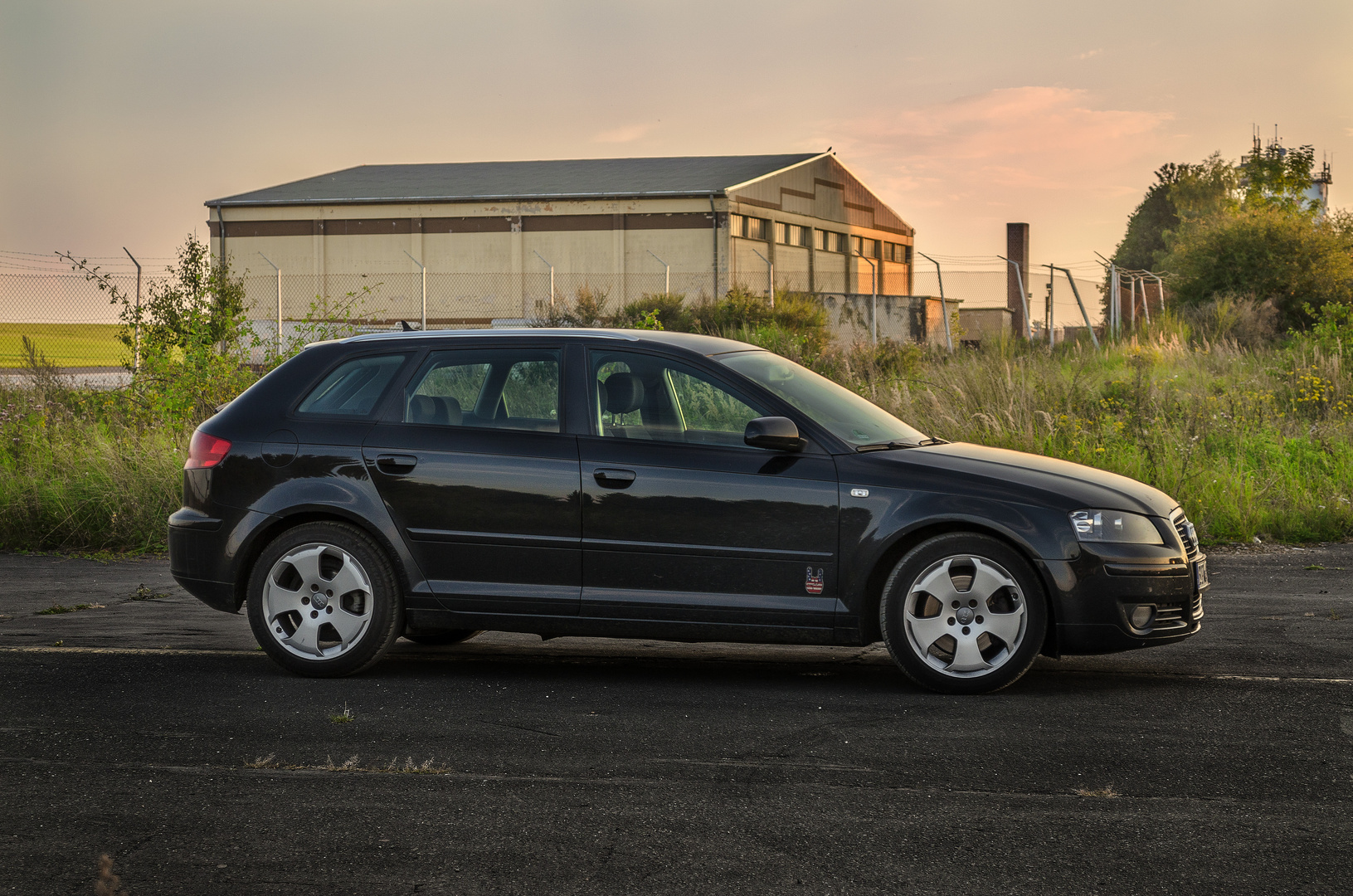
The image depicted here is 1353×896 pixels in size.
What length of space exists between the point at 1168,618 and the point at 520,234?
139 feet

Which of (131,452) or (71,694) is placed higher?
(131,452)

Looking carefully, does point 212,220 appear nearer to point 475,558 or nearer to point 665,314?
point 665,314

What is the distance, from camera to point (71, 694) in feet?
19.7

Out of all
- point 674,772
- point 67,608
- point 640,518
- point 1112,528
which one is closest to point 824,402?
point 640,518

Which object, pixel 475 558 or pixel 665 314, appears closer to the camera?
pixel 475 558

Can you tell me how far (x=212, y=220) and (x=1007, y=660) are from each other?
47.7 meters

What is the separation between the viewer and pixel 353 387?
656 cm

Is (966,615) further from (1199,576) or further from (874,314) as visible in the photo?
(874,314)

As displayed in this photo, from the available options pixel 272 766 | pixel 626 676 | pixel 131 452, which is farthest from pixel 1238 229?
pixel 272 766

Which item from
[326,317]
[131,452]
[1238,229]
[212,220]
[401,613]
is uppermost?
[212,220]

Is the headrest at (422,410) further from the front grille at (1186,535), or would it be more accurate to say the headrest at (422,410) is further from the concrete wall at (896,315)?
the concrete wall at (896,315)

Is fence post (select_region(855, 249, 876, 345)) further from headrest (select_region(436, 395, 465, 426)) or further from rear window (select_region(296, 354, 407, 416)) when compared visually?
headrest (select_region(436, 395, 465, 426))

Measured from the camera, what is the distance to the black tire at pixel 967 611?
18.7 ft

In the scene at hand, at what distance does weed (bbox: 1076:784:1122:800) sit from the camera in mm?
4398
